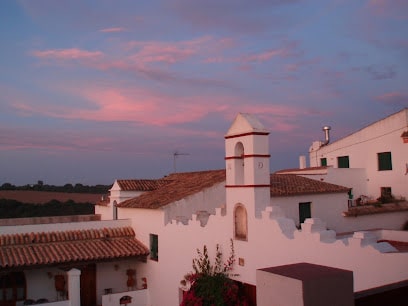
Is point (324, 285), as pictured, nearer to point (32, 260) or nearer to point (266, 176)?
point (266, 176)

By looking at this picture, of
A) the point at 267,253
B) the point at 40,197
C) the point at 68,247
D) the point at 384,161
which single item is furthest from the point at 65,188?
the point at 267,253

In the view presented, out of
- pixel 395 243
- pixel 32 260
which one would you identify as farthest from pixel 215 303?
pixel 32 260

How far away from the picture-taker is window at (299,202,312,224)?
17391 mm

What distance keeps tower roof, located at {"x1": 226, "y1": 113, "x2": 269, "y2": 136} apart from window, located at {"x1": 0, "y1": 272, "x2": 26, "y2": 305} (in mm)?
10121

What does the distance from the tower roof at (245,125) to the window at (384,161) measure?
12899mm

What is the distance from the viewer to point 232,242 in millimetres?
12141

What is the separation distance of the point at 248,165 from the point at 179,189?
7.87 meters

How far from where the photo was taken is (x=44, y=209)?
123 feet

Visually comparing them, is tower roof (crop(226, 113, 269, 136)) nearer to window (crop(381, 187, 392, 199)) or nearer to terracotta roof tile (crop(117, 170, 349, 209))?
terracotta roof tile (crop(117, 170, 349, 209))

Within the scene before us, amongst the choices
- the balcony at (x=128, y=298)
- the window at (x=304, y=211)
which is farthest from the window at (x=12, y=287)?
the window at (x=304, y=211)

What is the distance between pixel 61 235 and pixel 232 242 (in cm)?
854

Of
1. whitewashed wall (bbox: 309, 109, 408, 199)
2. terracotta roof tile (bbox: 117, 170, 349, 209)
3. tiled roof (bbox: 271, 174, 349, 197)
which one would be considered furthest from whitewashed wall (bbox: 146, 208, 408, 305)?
whitewashed wall (bbox: 309, 109, 408, 199)

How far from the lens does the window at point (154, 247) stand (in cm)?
1686

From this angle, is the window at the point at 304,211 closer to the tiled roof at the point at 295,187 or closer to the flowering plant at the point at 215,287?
the tiled roof at the point at 295,187
